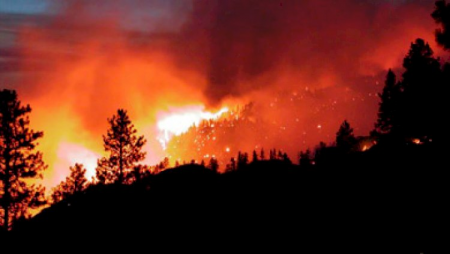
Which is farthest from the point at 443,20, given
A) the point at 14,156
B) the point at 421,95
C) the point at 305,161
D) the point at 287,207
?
the point at 305,161

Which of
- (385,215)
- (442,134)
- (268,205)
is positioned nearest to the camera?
(385,215)

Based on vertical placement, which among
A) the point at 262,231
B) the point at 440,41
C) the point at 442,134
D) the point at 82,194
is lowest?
the point at 262,231

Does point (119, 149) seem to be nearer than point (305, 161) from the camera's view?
Yes

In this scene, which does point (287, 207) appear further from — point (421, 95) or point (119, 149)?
point (119, 149)

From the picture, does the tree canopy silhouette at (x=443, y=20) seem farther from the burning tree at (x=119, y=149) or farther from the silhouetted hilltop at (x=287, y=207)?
the burning tree at (x=119, y=149)

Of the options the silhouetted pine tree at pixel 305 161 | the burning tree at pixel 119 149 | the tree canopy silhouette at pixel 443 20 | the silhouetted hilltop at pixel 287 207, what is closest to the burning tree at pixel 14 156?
the silhouetted hilltop at pixel 287 207

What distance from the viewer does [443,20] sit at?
20.1 m

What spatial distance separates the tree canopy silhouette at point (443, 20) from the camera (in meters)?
19.9

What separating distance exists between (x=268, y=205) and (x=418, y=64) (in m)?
23.2

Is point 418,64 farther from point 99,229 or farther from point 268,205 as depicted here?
point 99,229

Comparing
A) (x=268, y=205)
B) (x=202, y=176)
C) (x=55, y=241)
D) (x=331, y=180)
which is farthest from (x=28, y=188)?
(x=331, y=180)

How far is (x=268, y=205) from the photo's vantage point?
2319 centimetres

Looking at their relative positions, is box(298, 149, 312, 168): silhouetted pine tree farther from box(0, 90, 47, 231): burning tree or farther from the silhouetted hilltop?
box(0, 90, 47, 231): burning tree

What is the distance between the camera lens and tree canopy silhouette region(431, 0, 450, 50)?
19891 mm
